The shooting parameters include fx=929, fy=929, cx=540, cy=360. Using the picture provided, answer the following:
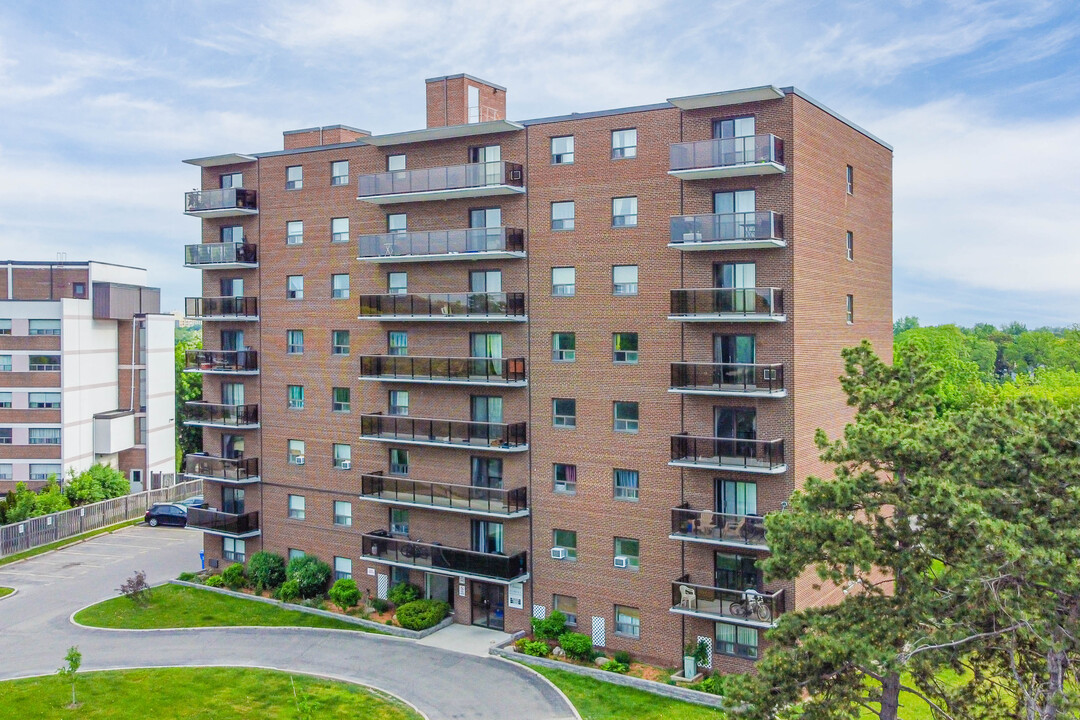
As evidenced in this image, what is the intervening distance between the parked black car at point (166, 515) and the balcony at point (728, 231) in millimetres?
37344

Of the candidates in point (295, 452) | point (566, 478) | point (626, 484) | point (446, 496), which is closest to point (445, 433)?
point (446, 496)

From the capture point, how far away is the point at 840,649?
2023cm

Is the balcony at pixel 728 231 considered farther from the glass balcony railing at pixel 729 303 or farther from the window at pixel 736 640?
the window at pixel 736 640

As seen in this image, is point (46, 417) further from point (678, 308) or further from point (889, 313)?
point (889, 313)

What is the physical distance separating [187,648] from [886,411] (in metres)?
26.6

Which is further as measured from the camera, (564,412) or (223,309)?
(223,309)

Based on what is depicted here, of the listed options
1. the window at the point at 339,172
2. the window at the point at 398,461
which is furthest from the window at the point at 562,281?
the window at the point at 339,172

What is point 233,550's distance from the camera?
143 ft

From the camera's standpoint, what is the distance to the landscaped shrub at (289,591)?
129ft

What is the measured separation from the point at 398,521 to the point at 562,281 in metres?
12.7

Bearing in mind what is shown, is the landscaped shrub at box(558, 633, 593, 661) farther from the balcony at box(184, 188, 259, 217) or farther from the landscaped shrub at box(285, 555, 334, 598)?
the balcony at box(184, 188, 259, 217)

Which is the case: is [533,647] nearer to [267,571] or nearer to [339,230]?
[267,571]

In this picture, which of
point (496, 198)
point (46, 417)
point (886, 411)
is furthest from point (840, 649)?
point (46, 417)

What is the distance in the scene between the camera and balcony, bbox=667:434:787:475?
29.7 meters
